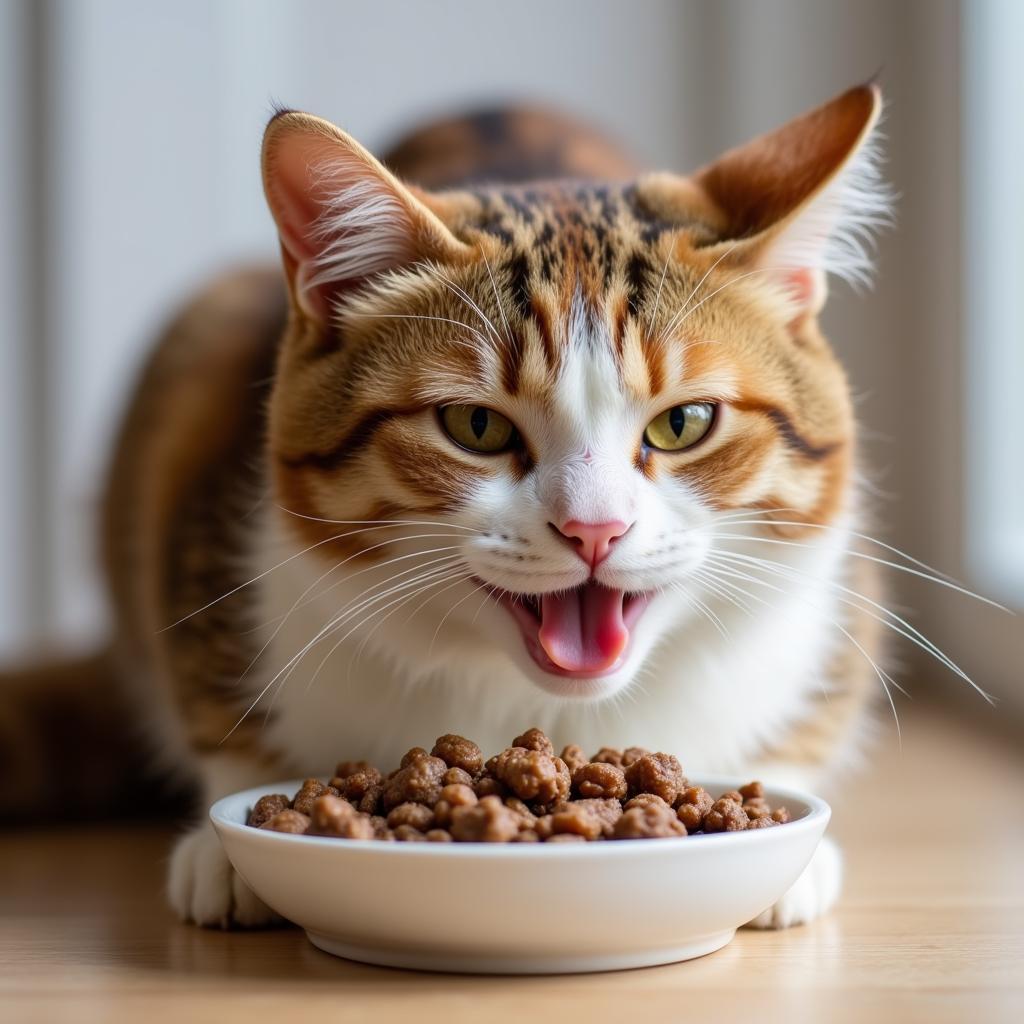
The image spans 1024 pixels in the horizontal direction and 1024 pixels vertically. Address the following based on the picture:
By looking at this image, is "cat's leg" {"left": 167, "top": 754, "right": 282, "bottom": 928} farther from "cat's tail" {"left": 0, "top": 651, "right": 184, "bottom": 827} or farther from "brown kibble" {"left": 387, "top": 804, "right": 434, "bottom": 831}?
"cat's tail" {"left": 0, "top": 651, "right": 184, "bottom": 827}

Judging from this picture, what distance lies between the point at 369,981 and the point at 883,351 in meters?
1.93

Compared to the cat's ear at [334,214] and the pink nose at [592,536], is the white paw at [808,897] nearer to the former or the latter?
the pink nose at [592,536]

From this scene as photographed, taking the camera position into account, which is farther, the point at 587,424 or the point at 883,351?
the point at 883,351

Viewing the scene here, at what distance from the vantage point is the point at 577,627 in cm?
107

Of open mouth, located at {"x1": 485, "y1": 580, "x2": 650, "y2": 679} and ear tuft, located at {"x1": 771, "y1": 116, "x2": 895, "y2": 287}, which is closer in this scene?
open mouth, located at {"x1": 485, "y1": 580, "x2": 650, "y2": 679}

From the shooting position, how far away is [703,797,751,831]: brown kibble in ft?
3.07

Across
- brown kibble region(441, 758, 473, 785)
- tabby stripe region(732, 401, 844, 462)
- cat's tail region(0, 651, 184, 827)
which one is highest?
tabby stripe region(732, 401, 844, 462)

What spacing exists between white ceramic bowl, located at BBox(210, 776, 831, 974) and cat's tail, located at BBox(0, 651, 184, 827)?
694 millimetres

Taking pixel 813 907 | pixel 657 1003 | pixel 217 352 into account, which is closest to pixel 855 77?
pixel 217 352

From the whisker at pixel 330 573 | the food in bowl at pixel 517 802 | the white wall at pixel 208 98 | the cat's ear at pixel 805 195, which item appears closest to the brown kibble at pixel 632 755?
the food in bowl at pixel 517 802

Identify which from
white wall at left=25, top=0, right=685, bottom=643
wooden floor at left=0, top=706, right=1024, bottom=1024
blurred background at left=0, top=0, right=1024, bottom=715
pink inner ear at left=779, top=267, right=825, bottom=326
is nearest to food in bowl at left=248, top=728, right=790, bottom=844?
wooden floor at left=0, top=706, right=1024, bottom=1024

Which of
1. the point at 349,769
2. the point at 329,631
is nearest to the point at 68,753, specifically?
the point at 329,631

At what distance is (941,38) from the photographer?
2.32 m

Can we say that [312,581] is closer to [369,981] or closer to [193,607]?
[193,607]
